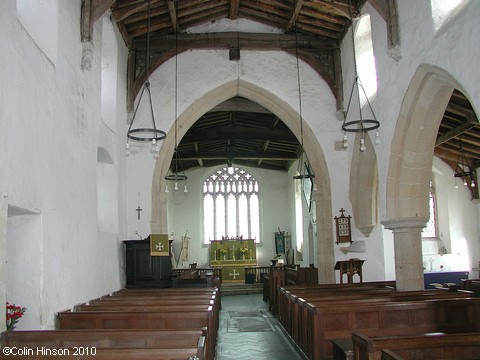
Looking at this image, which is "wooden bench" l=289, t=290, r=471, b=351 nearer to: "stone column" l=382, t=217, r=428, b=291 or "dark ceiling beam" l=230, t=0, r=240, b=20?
"stone column" l=382, t=217, r=428, b=291

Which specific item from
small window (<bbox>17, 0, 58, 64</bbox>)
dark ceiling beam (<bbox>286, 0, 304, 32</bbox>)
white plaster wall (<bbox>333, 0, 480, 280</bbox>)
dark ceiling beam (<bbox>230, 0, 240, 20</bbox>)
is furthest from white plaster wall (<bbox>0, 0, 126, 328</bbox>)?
white plaster wall (<bbox>333, 0, 480, 280</bbox>)

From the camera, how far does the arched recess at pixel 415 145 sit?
7.69 meters

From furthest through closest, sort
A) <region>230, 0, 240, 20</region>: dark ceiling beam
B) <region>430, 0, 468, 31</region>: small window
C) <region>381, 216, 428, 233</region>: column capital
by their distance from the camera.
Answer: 1. <region>230, 0, 240, 20</region>: dark ceiling beam
2. <region>381, 216, 428, 233</region>: column capital
3. <region>430, 0, 468, 31</region>: small window

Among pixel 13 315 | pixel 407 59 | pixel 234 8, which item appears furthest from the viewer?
pixel 234 8

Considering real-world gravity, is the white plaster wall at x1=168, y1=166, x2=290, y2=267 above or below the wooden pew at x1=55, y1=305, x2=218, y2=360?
above

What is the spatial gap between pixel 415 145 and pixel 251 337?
4138mm

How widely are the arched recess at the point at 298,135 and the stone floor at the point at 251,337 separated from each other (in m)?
1.97

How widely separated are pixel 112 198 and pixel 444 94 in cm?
607

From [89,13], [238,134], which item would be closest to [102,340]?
[89,13]

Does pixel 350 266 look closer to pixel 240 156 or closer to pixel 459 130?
pixel 459 130

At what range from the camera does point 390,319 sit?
226 inches

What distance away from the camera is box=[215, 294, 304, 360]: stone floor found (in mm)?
6867

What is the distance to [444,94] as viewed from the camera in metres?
7.74

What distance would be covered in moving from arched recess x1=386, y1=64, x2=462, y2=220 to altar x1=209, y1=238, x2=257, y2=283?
11.4m
